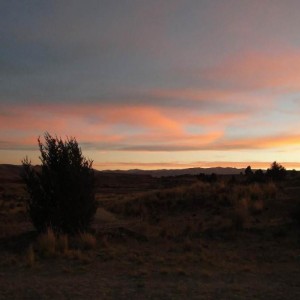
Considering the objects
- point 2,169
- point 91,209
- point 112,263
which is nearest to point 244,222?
point 91,209

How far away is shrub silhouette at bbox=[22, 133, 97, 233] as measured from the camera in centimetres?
1923

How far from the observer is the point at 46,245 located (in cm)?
1595

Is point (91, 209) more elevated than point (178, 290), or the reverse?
point (91, 209)

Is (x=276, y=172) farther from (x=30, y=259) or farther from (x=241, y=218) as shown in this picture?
(x=30, y=259)

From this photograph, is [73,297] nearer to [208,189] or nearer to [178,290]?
[178,290]

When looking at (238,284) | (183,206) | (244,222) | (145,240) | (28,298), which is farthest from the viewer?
(183,206)

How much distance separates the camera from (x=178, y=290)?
1057 cm

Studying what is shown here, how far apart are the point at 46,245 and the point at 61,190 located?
3710 millimetres

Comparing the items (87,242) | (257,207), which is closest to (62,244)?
(87,242)

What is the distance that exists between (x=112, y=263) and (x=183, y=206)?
17.8 m

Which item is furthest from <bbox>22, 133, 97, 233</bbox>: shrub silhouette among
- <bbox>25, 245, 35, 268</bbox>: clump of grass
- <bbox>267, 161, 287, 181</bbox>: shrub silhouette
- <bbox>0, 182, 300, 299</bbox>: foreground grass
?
<bbox>267, 161, 287, 181</bbox>: shrub silhouette

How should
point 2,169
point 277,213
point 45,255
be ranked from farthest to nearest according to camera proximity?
point 2,169, point 277,213, point 45,255

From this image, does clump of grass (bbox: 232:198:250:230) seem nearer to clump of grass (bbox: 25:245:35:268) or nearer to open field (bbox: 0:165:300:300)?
open field (bbox: 0:165:300:300)

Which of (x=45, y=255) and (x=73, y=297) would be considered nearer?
(x=73, y=297)
